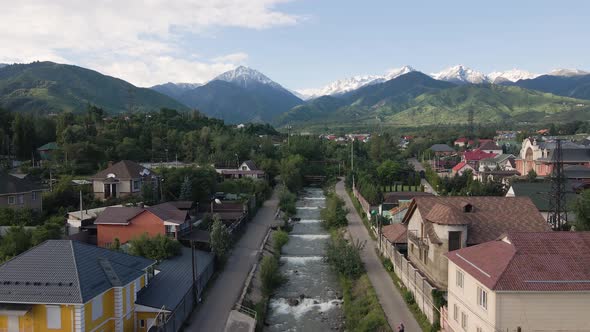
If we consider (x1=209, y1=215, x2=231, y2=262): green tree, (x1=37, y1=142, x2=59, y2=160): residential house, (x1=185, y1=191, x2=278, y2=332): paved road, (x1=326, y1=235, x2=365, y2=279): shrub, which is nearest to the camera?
(x1=185, y1=191, x2=278, y2=332): paved road

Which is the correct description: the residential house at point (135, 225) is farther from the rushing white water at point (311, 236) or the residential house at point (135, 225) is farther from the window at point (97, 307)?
the rushing white water at point (311, 236)

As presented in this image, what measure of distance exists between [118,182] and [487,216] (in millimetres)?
26944

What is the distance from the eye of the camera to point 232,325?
1823cm

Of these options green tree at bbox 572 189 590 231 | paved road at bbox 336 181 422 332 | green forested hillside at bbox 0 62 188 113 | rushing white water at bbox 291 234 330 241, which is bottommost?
rushing white water at bbox 291 234 330 241

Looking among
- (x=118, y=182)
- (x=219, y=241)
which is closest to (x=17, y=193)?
(x=118, y=182)

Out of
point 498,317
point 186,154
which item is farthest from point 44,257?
point 186,154

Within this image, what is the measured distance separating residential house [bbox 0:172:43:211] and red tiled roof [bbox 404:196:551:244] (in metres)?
23.4

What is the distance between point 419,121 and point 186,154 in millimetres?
131887

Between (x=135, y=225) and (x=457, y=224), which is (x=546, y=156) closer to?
(x=457, y=224)

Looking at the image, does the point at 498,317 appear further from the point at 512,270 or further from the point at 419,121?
the point at 419,121

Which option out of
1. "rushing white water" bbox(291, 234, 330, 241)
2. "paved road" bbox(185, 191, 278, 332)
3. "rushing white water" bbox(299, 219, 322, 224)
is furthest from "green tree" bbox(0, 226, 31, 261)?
"rushing white water" bbox(299, 219, 322, 224)

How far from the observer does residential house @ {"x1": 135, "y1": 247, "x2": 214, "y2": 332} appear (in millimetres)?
16172

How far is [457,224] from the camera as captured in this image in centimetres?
1894

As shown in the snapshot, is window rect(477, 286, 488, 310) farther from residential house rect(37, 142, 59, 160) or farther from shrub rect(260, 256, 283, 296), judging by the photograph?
residential house rect(37, 142, 59, 160)
